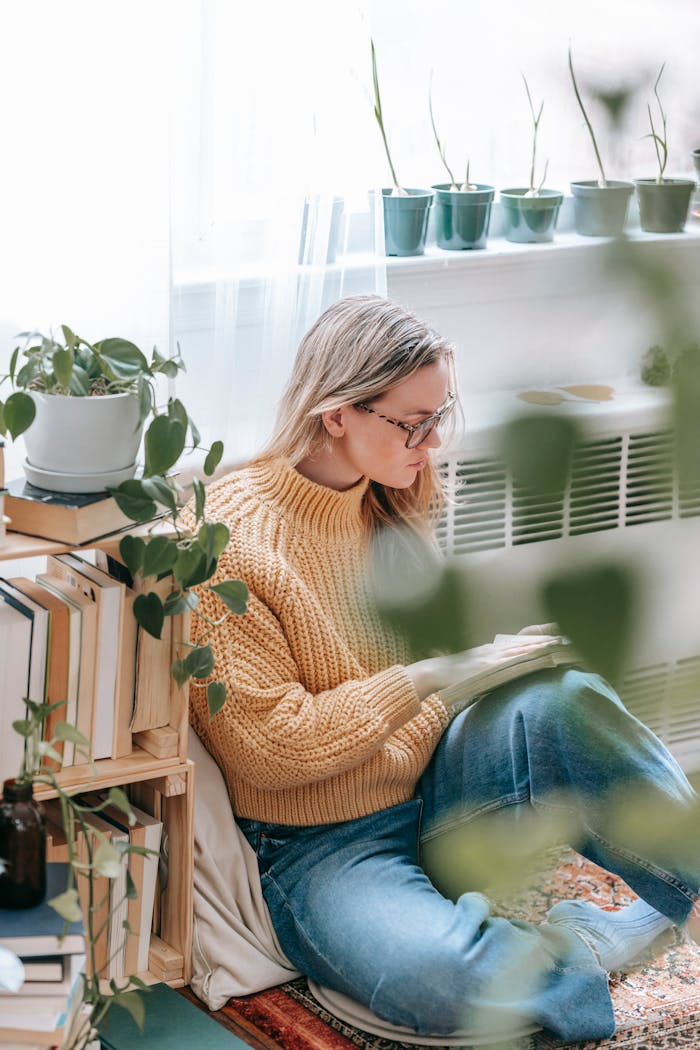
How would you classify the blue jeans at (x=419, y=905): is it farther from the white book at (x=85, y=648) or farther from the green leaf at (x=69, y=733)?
the green leaf at (x=69, y=733)

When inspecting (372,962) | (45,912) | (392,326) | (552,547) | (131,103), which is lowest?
(372,962)

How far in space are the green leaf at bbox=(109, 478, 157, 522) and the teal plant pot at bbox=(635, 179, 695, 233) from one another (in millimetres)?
1391

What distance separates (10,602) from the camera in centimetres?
167

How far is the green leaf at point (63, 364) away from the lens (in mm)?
1500

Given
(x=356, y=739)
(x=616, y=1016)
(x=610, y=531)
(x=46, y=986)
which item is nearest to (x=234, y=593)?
(x=356, y=739)

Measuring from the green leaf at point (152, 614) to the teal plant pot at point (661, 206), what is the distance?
4.78 ft

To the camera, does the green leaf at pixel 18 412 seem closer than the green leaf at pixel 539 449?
No

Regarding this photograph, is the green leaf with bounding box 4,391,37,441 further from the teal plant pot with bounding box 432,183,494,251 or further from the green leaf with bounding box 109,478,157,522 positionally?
the teal plant pot with bounding box 432,183,494,251

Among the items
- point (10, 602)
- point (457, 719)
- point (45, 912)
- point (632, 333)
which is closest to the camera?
point (632, 333)

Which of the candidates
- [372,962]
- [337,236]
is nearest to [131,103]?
[337,236]

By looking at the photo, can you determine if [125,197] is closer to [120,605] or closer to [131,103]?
[131,103]

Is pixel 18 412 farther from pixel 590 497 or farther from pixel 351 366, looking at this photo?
pixel 590 497

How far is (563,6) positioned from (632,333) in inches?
4.1

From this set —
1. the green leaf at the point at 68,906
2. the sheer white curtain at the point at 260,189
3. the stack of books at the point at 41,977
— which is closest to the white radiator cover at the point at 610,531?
the green leaf at the point at 68,906
